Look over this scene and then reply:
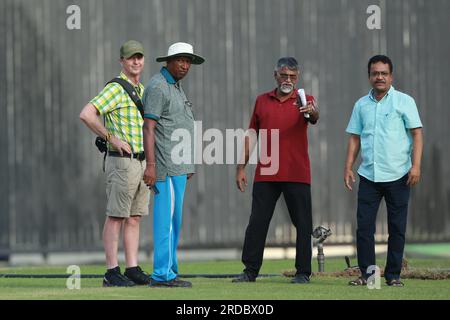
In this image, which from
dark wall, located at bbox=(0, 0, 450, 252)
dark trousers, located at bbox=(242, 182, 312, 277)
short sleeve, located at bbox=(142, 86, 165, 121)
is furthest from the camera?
dark wall, located at bbox=(0, 0, 450, 252)

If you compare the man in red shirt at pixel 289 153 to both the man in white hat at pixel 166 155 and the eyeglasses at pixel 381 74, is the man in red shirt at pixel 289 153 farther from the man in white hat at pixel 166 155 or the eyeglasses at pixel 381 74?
the man in white hat at pixel 166 155

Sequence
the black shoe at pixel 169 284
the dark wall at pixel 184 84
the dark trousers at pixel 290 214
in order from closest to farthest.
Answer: the black shoe at pixel 169 284
the dark trousers at pixel 290 214
the dark wall at pixel 184 84

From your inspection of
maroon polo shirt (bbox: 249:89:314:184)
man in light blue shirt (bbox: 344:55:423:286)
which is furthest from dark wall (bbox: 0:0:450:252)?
man in light blue shirt (bbox: 344:55:423:286)

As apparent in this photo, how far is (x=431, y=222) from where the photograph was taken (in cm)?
1353

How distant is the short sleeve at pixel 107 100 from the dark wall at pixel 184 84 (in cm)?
469

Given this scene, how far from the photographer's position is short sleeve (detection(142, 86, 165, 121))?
811 centimetres

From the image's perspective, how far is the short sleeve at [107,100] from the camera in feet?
27.8

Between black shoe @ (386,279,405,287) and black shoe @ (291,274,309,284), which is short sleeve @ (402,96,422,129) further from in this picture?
black shoe @ (291,274,309,284)

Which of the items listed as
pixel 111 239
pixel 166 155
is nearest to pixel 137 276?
pixel 111 239

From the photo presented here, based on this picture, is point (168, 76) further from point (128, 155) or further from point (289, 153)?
point (289, 153)

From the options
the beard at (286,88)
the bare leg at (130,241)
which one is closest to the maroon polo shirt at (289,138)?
the beard at (286,88)

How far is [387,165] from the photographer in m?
8.34

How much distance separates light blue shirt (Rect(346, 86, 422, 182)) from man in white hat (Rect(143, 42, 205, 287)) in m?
1.35

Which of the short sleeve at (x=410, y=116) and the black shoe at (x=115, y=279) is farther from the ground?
the short sleeve at (x=410, y=116)
